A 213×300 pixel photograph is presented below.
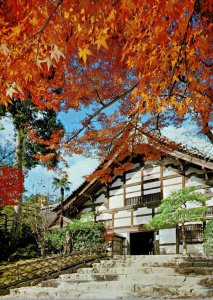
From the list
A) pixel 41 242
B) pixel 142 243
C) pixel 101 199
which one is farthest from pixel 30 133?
pixel 142 243

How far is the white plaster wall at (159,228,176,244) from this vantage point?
18219 millimetres

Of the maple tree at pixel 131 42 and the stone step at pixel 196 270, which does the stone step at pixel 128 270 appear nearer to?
the stone step at pixel 196 270

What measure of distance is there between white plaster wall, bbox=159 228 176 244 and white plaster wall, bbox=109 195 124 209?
3.65 metres

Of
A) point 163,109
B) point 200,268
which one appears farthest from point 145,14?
point 200,268

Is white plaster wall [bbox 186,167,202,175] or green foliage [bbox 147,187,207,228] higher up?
white plaster wall [bbox 186,167,202,175]

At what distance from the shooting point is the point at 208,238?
52.1 feet

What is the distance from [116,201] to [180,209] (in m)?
5.76

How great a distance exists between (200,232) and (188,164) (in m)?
3.80

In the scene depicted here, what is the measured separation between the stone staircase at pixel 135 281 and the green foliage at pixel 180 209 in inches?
116

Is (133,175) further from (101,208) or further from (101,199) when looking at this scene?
(101,208)

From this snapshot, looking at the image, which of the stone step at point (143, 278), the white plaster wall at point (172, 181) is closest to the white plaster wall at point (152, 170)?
the white plaster wall at point (172, 181)

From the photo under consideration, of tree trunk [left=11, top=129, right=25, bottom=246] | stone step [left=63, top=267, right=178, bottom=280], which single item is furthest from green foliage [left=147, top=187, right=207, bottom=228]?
tree trunk [left=11, top=129, right=25, bottom=246]

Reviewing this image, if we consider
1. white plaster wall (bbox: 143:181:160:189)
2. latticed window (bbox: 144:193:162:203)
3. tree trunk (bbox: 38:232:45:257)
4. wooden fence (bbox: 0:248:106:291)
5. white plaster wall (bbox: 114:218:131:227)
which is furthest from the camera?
tree trunk (bbox: 38:232:45:257)

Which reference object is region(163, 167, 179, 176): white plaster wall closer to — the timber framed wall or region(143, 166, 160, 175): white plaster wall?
the timber framed wall
